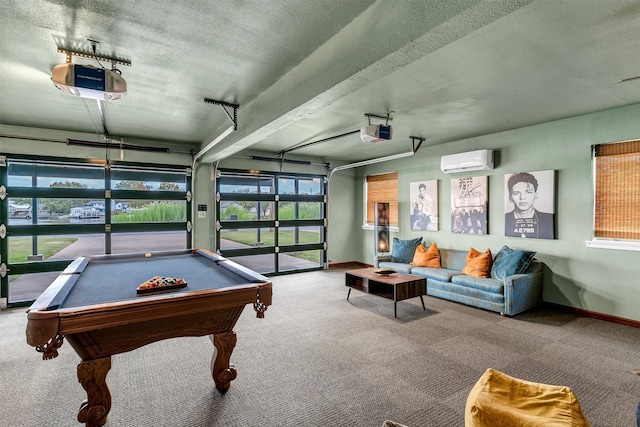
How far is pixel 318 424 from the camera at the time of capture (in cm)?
217

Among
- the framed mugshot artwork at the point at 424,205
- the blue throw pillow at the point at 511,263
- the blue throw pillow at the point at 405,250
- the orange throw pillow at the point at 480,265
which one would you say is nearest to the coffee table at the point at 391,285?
the orange throw pillow at the point at 480,265

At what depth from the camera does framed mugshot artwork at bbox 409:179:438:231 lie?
6.33 m

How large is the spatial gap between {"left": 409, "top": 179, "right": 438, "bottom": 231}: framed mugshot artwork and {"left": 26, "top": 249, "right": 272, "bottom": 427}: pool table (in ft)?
14.9

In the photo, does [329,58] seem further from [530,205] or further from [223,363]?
[530,205]

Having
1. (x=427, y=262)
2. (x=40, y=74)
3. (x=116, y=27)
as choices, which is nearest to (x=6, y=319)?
(x=40, y=74)

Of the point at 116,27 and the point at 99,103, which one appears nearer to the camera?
the point at 116,27

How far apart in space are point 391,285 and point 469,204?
2.40 metres

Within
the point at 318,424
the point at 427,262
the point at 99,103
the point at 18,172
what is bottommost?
the point at 318,424

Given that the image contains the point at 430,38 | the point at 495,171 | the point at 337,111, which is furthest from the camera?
the point at 495,171

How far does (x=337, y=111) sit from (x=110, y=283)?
10.1 feet

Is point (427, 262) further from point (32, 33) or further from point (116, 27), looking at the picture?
point (32, 33)

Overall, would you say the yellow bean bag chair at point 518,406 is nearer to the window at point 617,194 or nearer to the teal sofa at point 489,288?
the teal sofa at point 489,288

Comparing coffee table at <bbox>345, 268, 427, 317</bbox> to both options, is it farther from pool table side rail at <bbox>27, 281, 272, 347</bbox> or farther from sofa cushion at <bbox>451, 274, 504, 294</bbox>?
pool table side rail at <bbox>27, 281, 272, 347</bbox>

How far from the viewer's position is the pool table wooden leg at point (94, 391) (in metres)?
2.02
